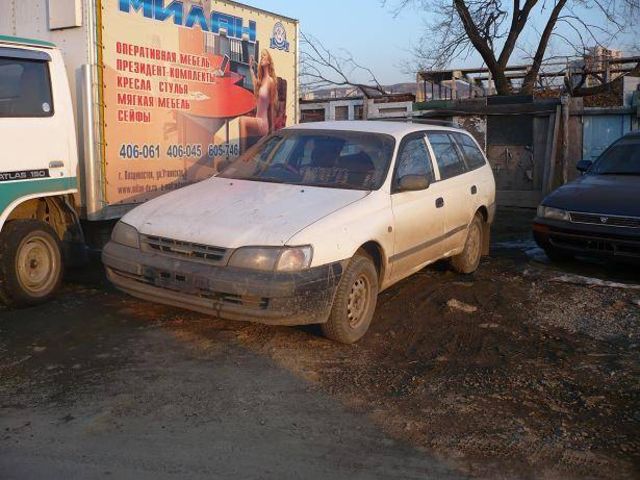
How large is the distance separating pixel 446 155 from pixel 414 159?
0.86 m

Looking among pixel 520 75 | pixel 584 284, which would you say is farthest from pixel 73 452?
pixel 520 75

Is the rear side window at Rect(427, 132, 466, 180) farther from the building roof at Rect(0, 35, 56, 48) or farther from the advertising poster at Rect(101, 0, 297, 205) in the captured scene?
the building roof at Rect(0, 35, 56, 48)

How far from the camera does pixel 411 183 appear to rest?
18.9ft

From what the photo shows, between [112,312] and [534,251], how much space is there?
5674 mm

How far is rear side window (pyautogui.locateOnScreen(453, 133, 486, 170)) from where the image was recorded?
760cm

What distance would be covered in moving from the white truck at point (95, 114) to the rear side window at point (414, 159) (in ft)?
8.29

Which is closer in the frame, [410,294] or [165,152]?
[410,294]

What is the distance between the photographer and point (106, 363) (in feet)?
15.6

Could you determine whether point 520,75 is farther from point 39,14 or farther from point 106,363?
point 106,363

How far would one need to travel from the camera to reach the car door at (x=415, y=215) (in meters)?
5.80

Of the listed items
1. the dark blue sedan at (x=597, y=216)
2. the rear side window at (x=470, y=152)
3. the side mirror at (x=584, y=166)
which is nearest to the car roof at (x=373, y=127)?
the rear side window at (x=470, y=152)

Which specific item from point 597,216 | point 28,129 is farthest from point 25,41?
point 597,216

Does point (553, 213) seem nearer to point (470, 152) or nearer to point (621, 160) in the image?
point (470, 152)

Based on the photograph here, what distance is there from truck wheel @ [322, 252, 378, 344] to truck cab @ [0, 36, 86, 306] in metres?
2.75
